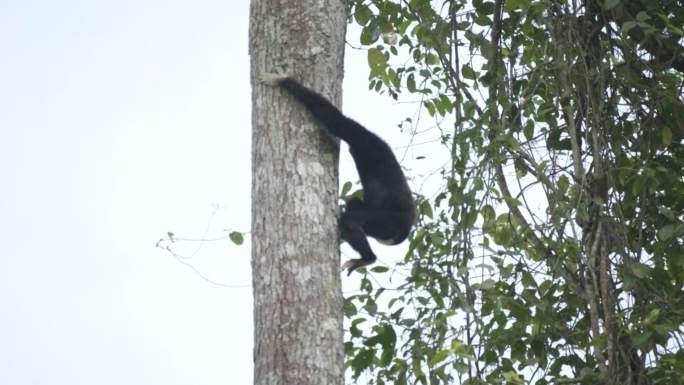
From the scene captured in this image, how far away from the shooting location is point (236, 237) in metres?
5.41

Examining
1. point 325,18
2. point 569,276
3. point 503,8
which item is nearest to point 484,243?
point 569,276

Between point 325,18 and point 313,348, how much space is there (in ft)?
5.57

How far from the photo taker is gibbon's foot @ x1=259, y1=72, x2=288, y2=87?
177 inches

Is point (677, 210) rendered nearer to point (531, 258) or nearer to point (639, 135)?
point (639, 135)

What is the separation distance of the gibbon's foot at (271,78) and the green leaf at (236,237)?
1.16 m

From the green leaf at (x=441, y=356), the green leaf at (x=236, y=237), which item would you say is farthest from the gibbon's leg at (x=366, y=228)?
the green leaf at (x=441, y=356)

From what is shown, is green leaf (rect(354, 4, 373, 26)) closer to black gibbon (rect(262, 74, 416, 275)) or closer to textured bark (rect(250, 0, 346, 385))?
black gibbon (rect(262, 74, 416, 275))

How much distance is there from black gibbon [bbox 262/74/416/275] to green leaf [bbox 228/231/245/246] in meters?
0.61

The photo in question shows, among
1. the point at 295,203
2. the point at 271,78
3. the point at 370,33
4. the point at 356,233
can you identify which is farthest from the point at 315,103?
the point at 370,33

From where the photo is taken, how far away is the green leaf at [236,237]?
5.38 m

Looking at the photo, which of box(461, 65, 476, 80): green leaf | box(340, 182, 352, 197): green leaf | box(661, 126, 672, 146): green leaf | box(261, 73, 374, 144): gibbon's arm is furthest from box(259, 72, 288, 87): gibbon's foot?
box(661, 126, 672, 146): green leaf

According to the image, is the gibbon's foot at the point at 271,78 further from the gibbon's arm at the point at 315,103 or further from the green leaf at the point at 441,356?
the green leaf at the point at 441,356

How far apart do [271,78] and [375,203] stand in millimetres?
1754

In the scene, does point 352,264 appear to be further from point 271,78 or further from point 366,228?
point 271,78
